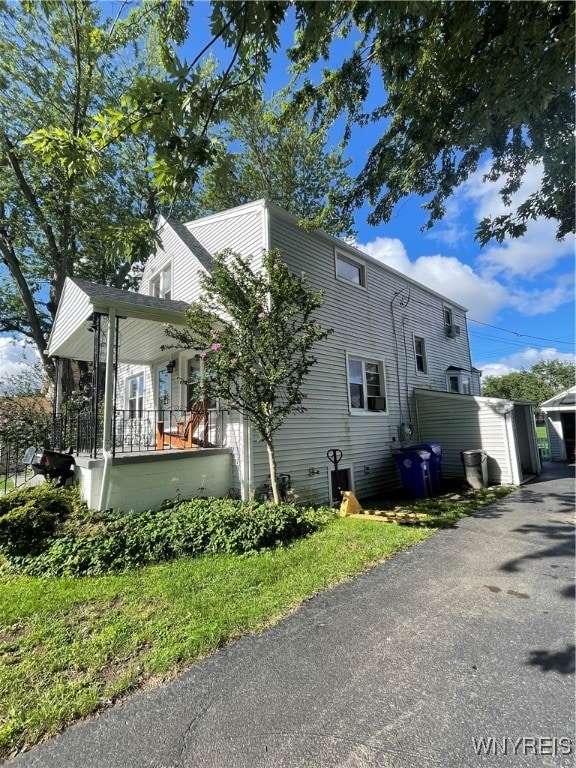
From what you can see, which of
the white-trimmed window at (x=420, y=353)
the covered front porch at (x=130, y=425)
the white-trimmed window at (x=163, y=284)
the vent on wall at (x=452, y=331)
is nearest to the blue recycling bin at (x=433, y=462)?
the white-trimmed window at (x=420, y=353)

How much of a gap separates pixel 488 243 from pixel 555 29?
7.23ft

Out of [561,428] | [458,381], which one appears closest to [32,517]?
[458,381]

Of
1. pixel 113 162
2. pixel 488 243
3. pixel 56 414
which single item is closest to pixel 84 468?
pixel 56 414

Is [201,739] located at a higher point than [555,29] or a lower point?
lower

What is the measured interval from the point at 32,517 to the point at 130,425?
9.53 ft

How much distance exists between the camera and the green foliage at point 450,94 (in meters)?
3.49

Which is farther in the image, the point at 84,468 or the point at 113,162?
the point at 113,162

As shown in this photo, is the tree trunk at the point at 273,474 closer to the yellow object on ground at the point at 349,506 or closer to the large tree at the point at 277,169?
the yellow object on ground at the point at 349,506

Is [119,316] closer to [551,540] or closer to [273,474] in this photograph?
[273,474]

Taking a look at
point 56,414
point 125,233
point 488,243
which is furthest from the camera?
point 56,414

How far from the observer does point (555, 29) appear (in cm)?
351

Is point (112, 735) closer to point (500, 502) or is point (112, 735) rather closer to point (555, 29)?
point (555, 29)

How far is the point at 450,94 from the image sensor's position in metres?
4.62

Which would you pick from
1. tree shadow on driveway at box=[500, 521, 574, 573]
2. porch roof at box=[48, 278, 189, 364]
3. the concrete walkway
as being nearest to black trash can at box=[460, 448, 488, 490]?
tree shadow on driveway at box=[500, 521, 574, 573]
